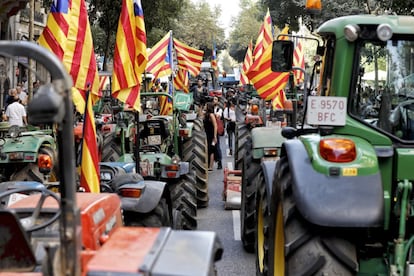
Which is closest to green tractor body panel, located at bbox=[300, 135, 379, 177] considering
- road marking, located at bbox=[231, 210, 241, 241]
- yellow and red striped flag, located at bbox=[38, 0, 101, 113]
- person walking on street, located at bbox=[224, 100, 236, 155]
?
yellow and red striped flag, located at bbox=[38, 0, 101, 113]

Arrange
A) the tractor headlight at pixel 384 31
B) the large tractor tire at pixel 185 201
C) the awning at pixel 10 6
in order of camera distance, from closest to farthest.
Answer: the tractor headlight at pixel 384 31 < the large tractor tire at pixel 185 201 < the awning at pixel 10 6

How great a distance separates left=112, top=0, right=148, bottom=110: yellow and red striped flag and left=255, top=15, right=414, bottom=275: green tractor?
12.3 ft

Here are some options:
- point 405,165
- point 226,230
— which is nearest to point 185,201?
point 226,230

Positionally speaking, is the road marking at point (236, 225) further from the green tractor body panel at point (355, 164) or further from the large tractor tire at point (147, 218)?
the green tractor body panel at point (355, 164)

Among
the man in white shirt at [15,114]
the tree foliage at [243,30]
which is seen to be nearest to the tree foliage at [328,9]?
the man in white shirt at [15,114]

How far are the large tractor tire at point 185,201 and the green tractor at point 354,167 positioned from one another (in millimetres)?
3599

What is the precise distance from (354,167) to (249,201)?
4003 millimetres

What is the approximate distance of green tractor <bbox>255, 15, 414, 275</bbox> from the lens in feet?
14.1

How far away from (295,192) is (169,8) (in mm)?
24551

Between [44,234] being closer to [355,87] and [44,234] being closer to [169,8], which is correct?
[355,87]

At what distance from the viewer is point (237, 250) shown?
28.9 ft

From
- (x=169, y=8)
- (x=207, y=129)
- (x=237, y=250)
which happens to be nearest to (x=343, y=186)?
(x=237, y=250)

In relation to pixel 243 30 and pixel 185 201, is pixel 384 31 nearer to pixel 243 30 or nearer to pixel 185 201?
pixel 185 201

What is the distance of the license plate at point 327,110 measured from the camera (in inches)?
183
